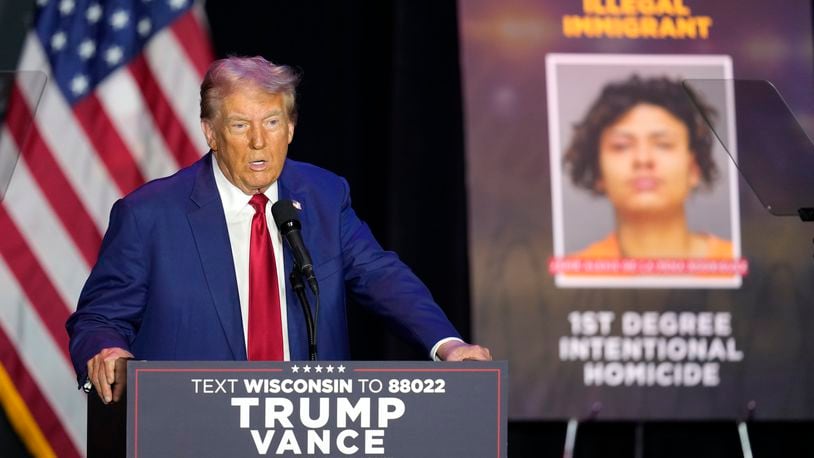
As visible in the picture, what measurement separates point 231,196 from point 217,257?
176mm

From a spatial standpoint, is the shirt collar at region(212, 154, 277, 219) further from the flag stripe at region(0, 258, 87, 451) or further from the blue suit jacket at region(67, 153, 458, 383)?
the flag stripe at region(0, 258, 87, 451)

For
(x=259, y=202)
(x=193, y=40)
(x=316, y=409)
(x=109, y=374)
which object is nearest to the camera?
(x=316, y=409)

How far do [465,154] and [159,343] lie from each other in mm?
2153

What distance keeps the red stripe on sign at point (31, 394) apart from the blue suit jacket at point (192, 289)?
1786 millimetres

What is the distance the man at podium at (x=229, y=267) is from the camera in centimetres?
→ 282

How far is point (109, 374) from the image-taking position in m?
2.37

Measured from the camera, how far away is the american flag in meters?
4.52

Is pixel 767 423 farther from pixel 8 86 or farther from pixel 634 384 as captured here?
pixel 8 86

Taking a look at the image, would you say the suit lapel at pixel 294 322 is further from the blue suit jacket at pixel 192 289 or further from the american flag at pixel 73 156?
the american flag at pixel 73 156

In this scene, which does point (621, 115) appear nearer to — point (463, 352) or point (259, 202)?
point (259, 202)

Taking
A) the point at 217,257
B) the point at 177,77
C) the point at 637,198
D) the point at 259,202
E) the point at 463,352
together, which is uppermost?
the point at 177,77

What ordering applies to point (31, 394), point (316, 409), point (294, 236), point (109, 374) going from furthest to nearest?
point (31, 394)
point (294, 236)
point (109, 374)
point (316, 409)

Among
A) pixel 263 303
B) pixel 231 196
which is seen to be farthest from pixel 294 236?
pixel 231 196

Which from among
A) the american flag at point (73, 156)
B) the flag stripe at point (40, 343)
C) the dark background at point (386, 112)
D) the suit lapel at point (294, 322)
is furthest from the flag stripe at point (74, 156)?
the suit lapel at point (294, 322)
